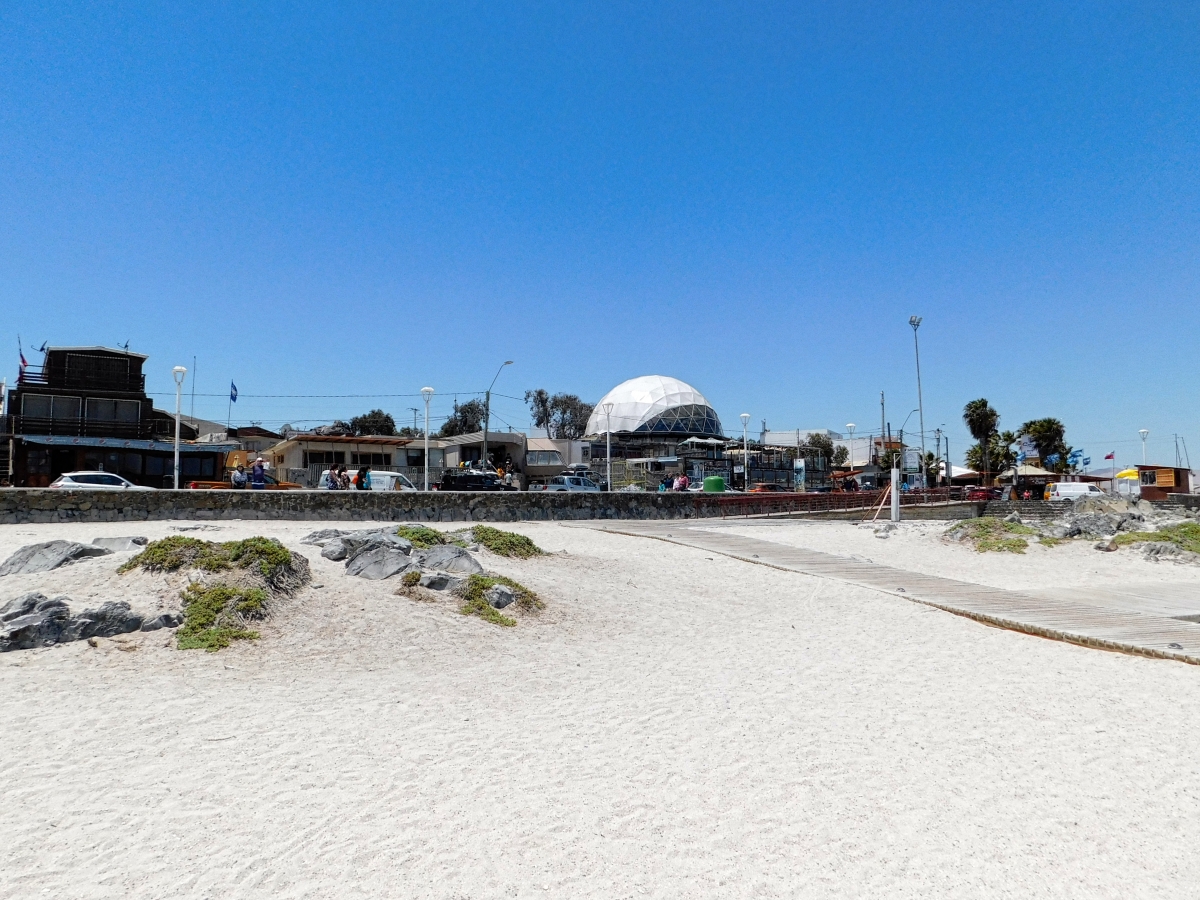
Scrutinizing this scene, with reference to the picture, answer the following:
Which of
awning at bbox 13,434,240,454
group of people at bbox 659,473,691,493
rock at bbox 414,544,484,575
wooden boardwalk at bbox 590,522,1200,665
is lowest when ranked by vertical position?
wooden boardwalk at bbox 590,522,1200,665

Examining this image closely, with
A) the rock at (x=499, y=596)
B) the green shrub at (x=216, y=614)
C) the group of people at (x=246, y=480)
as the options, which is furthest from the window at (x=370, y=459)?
the green shrub at (x=216, y=614)

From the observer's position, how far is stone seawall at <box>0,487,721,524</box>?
18344 millimetres

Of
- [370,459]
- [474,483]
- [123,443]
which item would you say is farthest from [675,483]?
[123,443]

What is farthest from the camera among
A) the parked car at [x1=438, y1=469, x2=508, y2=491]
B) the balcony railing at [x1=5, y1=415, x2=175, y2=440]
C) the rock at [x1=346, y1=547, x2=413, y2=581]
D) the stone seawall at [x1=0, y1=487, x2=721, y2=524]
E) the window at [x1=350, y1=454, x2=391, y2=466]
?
the window at [x1=350, y1=454, x2=391, y2=466]

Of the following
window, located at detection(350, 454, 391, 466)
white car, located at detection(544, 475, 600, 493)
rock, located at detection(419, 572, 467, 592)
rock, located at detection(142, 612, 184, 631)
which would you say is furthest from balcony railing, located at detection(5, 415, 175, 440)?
A: rock, located at detection(142, 612, 184, 631)

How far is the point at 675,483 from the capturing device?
1524 inches

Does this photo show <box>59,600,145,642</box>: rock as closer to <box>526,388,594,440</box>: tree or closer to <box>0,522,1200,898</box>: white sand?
<box>0,522,1200,898</box>: white sand

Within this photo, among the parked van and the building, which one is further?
the parked van

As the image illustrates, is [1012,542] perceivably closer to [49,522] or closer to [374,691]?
[374,691]

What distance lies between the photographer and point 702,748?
5750 mm

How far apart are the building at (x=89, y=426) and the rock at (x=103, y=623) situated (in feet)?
108

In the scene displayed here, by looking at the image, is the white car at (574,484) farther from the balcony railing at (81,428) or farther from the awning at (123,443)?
the balcony railing at (81,428)

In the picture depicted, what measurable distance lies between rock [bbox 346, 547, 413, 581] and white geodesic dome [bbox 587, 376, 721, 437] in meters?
72.6

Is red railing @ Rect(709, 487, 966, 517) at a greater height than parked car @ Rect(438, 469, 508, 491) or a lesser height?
lesser
